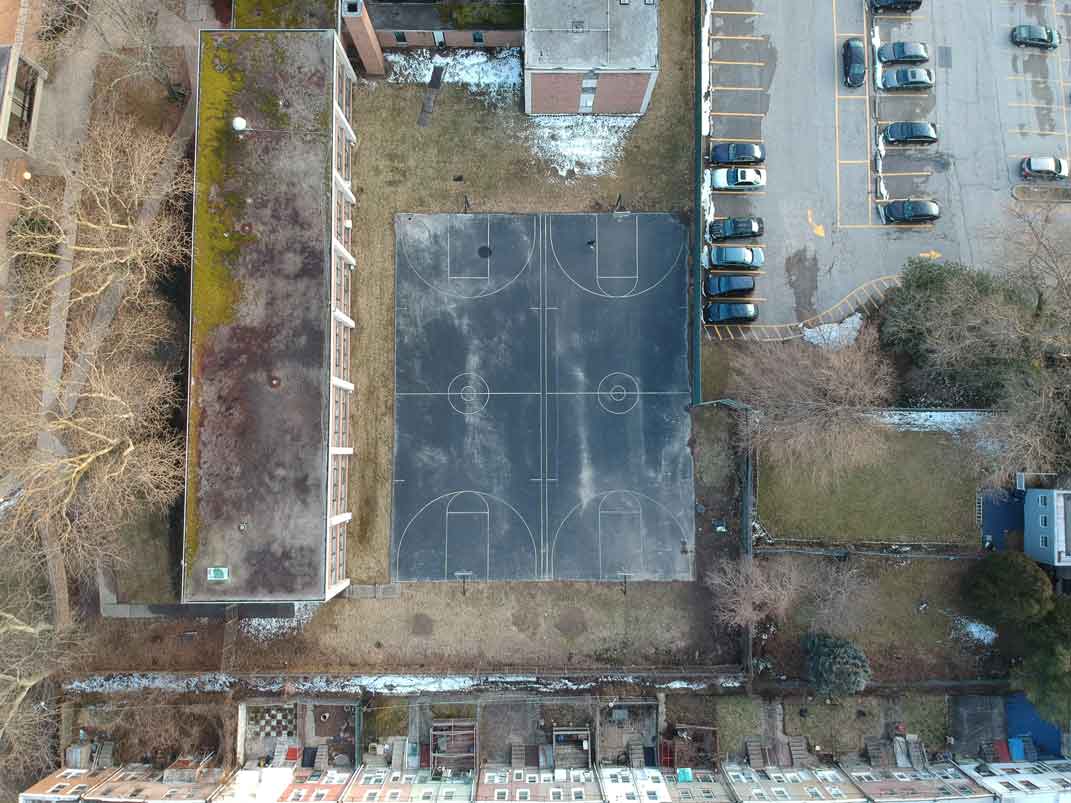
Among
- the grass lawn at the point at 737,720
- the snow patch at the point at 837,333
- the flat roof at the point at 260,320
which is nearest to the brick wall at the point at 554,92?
the flat roof at the point at 260,320

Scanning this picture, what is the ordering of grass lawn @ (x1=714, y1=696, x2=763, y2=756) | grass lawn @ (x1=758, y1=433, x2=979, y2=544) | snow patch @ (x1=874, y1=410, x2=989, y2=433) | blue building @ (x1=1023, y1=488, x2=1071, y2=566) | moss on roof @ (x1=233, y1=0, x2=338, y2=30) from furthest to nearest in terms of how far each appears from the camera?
1. grass lawn @ (x1=758, y1=433, x2=979, y2=544)
2. snow patch @ (x1=874, y1=410, x2=989, y2=433)
3. moss on roof @ (x1=233, y1=0, x2=338, y2=30)
4. grass lawn @ (x1=714, y1=696, x2=763, y2=756)
5. blue building @ (x1=1023, y1=488, x2=1071, y2=566)

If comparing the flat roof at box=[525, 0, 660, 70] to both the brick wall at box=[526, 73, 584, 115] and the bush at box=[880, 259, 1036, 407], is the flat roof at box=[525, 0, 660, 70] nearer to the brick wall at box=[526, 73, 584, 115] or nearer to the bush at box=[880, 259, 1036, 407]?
the brick wall at box=[526, 73, 584, 115]

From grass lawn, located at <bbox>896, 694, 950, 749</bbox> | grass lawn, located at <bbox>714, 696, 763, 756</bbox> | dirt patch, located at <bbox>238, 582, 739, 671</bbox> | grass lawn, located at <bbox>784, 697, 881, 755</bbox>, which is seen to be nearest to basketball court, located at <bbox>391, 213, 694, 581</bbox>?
dirt patch, located at <bbox>238, 582, 739, 671</bbox>

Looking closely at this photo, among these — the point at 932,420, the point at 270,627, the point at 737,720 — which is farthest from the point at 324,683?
the point at 932,420

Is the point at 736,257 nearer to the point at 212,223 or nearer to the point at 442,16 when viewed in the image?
the point at 442,16

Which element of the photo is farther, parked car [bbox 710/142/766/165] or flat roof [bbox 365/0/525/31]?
parked car [bbox 710/142/766/165]

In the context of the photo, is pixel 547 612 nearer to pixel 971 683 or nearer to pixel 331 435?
pixel 331 435
